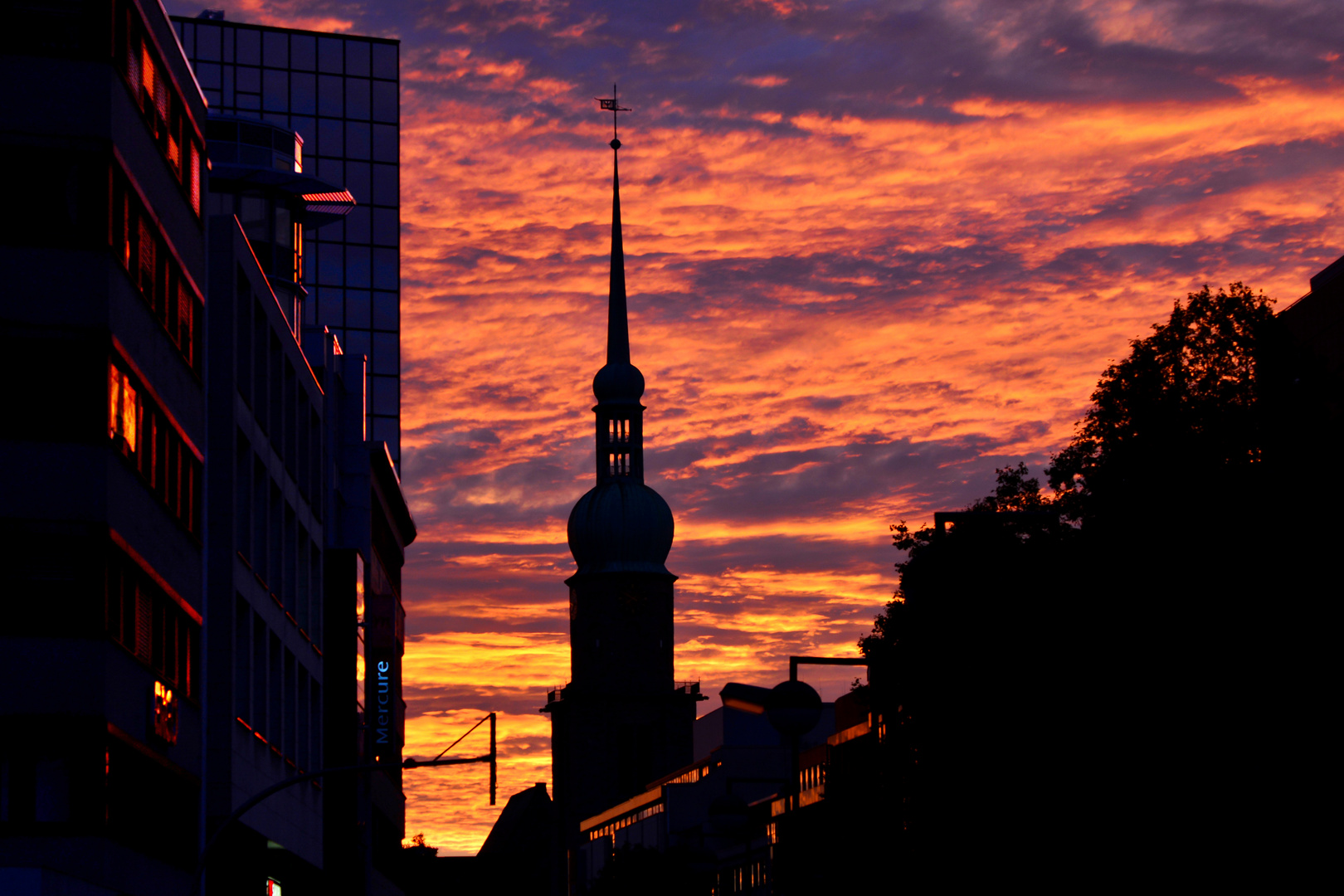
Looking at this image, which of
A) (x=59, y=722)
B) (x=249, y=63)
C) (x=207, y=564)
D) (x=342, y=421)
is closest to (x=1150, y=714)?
(x=59, y=722)

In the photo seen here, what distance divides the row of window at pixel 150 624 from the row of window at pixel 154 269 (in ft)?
16.9

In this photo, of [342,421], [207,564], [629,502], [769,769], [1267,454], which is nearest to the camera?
[1267,454]

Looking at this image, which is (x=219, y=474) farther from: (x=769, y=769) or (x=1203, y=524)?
(x=769, y=769)

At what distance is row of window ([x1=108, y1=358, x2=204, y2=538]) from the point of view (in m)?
35.3

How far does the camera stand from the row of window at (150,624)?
34625 mm

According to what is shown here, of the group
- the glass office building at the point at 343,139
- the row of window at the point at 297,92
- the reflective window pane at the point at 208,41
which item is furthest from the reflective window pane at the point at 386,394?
the reflective window pane at the point at 208,41

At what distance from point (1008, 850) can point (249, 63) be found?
10403 centimetres

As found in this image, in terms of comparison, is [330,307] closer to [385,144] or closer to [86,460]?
[385,144]

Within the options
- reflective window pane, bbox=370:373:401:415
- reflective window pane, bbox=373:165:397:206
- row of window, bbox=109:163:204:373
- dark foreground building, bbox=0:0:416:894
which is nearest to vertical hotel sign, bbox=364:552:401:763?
dark foreground building, bbox=0:0:416:894

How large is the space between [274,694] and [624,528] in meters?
103

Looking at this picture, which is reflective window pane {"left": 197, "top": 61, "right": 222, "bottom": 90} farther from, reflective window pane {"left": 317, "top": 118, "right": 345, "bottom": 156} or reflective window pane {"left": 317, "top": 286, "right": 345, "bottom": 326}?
reflective window pane {"left": 317, "top": 286, "right": 345, "bottom": 326}

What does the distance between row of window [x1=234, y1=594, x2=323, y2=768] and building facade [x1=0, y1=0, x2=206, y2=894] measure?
732 cm

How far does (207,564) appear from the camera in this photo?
44469 millimetres

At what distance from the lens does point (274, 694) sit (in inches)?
2047
